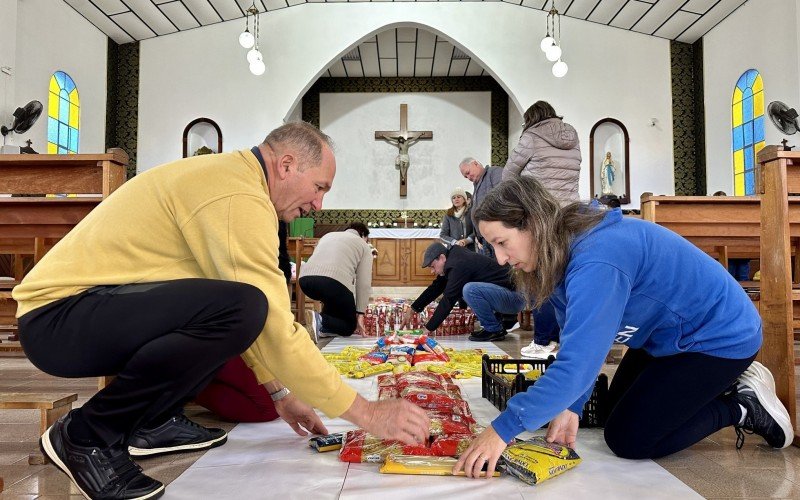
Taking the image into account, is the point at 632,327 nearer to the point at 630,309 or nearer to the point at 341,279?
the point at 630,309

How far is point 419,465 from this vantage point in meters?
1.62

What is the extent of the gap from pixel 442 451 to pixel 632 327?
2.05 ft

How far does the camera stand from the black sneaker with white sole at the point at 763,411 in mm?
1859

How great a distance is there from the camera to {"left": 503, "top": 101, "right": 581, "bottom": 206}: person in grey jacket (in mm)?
4137

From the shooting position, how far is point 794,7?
7.26 metres

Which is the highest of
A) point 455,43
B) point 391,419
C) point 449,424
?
point 455,43

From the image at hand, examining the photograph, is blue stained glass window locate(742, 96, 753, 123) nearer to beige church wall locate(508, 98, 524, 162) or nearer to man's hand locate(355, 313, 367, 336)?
beige church wall locate(508, 98, 524, 162)

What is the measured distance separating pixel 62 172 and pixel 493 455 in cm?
212

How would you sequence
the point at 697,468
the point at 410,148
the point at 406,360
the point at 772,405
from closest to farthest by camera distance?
the point at 697,468 < the point at 772,405 < the point at 406,360 < the point at 410,148

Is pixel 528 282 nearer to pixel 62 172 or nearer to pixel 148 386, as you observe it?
pixel 148 386

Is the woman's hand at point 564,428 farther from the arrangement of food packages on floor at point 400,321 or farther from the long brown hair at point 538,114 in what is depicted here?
the arrangement of food packages on floor at point 400,321

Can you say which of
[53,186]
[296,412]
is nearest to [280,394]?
[296,412]

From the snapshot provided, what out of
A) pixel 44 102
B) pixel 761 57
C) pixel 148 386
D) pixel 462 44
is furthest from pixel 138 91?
pixel 148 386

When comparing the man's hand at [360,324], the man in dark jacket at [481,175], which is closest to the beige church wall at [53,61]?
the man's hand at [360,324]
